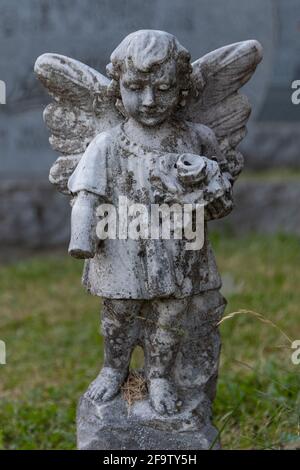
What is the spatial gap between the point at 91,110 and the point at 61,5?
3.75 m

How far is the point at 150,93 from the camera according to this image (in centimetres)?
228

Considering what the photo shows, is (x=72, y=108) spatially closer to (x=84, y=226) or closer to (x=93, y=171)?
(x=93, y=171)

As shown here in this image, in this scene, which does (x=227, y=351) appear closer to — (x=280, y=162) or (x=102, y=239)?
(x=102, y=239)

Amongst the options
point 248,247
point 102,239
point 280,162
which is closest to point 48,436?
point 102,239

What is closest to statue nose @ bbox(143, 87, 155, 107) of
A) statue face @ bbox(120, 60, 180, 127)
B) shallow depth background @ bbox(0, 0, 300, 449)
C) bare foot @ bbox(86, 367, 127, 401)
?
statue face @ bbox(120, 60, 180, 127)

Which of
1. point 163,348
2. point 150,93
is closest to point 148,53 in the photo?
point 150,93

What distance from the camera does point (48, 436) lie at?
10.1 feet

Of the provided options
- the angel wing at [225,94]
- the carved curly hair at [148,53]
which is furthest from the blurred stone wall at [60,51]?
the carved curly hair at [148,53]

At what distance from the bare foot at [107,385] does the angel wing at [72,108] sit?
1.89ft

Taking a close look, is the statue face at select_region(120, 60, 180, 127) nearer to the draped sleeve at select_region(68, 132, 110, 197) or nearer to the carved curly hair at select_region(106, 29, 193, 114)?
the carved curly hair at select_region(106, 29, 193, 114)

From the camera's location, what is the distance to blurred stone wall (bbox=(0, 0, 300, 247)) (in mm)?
5930

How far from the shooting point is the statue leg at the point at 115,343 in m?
2.44

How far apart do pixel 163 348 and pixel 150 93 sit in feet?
2.49

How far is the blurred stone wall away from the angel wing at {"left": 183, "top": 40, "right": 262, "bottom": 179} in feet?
11.1
